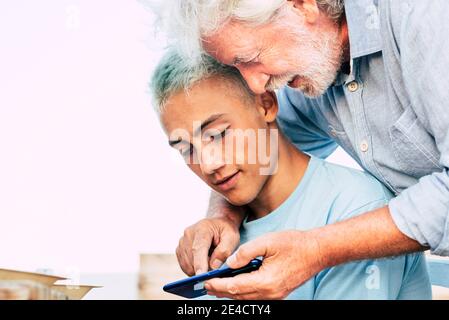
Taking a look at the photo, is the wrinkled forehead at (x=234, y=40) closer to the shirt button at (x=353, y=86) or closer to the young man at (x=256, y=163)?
the young man at (x=256, y=163)

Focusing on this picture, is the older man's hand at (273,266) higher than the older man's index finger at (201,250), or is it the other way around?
the older man's index finger at (201,250)

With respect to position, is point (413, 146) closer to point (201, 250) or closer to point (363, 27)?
point (363, 27)

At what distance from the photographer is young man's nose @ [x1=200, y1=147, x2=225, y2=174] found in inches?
53.9

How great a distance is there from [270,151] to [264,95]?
0.12m

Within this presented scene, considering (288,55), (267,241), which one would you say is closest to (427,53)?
(288,55)

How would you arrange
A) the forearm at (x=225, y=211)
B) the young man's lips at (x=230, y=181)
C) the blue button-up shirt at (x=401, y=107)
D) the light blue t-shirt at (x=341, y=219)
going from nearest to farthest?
the blue button-up shirt at (x=401, y=107)
the light blue t-shirt at (x=341, y=219)
the young man's lips at (x=230, y=181)
the forearm at (x=225, y=211)

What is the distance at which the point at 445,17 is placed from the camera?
115 cm

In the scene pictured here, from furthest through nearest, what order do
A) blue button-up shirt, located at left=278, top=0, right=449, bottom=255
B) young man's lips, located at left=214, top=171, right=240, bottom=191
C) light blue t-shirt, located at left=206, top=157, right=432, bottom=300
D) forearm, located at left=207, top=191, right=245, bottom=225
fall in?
1. forearm, located at left=207, top=191, right=245, bottom=225
2. young man's lips, located at left=214, top=171, right=240, bottom=191
3. light blue t-shirt, located at left=206, top=157, right=432, bottom=300
4. blue button-up shirt, located at left=278, top=0, right=449, bottom=255

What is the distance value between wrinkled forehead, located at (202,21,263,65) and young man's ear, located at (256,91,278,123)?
4.7 inches

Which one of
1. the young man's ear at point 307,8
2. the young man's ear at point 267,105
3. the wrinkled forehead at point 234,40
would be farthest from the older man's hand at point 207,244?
the young man's ear at point 307,8

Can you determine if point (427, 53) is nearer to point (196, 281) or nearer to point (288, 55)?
point (288, 55)

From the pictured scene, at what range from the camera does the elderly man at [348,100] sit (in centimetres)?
118

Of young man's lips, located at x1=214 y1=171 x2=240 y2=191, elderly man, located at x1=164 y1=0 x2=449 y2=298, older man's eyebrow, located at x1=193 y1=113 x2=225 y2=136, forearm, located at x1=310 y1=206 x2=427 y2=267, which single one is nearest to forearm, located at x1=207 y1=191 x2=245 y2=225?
elderly man, located at x1=164 y1=0 x2=449 y2=298

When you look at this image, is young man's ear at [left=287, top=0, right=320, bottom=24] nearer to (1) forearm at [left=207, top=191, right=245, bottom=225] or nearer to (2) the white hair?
(2) the white hair
